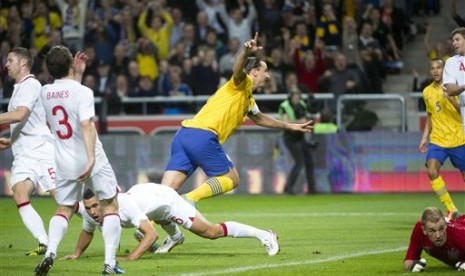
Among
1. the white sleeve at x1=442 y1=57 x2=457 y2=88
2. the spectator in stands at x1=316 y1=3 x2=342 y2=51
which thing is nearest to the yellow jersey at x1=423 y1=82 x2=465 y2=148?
the white sleeve at x1=442 y1=57 x2=457 y2=88

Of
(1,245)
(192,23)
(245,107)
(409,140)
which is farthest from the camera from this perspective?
(192,23)

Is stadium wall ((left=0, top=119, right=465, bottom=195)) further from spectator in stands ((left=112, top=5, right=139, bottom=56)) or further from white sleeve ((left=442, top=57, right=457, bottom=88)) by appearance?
white sleeve ((left=442, top=57, right=457, bottom=88))

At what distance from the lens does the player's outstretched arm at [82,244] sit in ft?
46.2

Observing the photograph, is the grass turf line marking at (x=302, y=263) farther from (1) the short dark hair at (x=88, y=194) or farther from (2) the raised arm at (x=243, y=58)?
(2) the raised arm at (x=243, y=58)

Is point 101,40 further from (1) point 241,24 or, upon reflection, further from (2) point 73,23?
(1) point 241,24

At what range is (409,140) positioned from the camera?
2581 centimetres

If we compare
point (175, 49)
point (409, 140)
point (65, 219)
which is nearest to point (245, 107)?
point (65, 219)

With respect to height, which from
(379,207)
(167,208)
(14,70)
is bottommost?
(379,207)

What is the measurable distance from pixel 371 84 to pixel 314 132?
6.00ft

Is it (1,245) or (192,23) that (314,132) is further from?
(1,245)

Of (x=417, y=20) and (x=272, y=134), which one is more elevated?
(x=417, y=20)

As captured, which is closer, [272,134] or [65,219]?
[65,219]

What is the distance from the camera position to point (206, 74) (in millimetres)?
27734

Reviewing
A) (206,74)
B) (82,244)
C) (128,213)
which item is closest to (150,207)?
(128,213)
